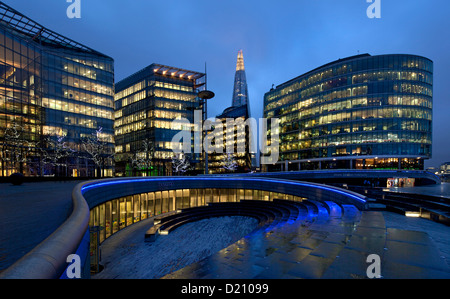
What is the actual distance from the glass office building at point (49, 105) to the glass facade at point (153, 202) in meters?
24.9

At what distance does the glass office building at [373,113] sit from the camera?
207ft

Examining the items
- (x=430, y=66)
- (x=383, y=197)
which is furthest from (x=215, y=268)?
(x=430, y=66)

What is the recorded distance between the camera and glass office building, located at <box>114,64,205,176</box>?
243ft

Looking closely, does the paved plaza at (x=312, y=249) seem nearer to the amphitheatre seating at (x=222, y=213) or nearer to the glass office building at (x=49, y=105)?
the amphitheatre seating at (x=222, y=213)

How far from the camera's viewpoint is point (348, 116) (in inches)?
2687

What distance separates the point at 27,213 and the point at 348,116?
252 ft

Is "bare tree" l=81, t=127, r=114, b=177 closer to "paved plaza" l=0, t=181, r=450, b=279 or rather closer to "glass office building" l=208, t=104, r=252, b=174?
"paved plaza" l=0, t=181, r=450, b=279

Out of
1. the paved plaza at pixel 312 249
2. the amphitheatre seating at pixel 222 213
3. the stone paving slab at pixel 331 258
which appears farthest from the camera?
the amphitheatre seating at pixel 222 213

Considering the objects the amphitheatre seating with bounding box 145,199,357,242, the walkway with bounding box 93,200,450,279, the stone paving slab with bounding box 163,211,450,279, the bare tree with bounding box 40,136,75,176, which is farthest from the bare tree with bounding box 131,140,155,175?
the stone paving slab with bounding box 163,211,450,279

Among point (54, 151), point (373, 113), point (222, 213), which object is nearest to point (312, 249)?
point (222, 213)
